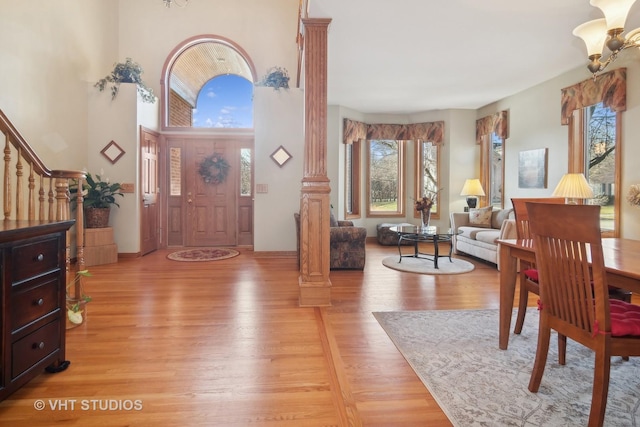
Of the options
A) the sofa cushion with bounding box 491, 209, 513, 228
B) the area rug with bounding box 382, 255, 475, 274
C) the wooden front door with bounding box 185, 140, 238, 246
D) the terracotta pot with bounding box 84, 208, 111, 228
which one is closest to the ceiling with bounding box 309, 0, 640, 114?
the sofa cushion with bounding box 491, 209, 513, 228

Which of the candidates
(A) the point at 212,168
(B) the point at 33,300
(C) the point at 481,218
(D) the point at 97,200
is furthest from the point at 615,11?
(D) the point at 97,200

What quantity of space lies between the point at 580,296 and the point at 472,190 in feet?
18.3

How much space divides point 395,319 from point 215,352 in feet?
4.78

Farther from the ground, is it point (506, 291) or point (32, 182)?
point (32, 182)

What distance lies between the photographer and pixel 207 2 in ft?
22.5

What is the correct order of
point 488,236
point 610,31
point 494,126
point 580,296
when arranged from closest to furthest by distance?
point 580,296 < point 610,31 < point 488,236 < point 494,126

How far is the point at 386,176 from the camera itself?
8.27 meters

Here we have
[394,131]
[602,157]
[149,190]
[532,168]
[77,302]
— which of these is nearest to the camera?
[77,302]

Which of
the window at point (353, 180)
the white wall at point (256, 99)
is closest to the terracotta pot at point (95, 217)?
the white wall at point (256, 99)

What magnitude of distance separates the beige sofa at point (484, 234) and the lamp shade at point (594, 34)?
269 cm

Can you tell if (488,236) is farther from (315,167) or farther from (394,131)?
(394,131)

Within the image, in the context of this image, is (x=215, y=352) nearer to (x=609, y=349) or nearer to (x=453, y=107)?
(x=609, y=349)

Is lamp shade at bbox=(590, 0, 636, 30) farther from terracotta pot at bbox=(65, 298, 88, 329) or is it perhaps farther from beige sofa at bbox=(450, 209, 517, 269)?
terracotta pot at bbox=(65, 298, 88, 329)

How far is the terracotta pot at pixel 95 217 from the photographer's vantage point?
17.8 ft
